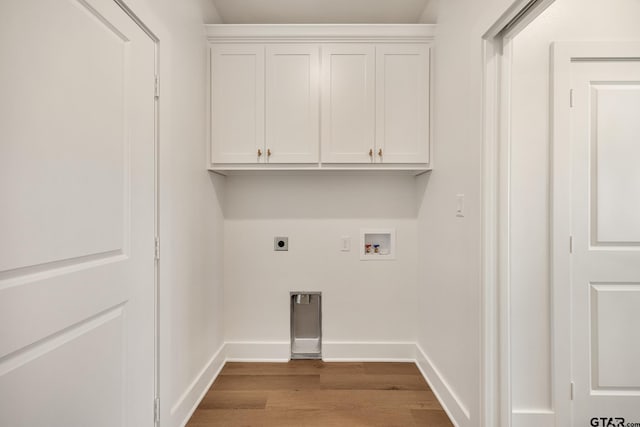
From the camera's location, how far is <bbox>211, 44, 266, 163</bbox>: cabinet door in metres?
2.24

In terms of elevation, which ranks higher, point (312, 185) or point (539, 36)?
point (539, 36)

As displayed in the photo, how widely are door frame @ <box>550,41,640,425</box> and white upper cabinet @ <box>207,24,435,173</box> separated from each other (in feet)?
2.51

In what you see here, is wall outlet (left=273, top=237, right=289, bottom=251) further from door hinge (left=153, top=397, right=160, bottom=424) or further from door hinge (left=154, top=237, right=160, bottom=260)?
door hinge (left=153, top=397, right=160, bottom=424)

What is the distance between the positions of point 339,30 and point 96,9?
155cm

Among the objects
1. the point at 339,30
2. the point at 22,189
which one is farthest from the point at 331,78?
the point at 22,189

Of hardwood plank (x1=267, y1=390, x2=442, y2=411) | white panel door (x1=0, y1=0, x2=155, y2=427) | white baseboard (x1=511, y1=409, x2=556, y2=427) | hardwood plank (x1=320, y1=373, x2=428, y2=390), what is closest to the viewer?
white panel door (x1=0, y1=0, x2=155, y2=427)

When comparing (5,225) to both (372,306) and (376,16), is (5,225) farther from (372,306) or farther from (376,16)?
(376,16)

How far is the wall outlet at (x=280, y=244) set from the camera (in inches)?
104

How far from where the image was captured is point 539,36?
165 centimetres

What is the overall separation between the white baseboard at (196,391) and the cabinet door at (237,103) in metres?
1.43

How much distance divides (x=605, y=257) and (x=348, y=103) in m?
1.76

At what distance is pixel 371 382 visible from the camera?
224 cm

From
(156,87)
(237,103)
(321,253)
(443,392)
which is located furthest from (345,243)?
(156,87)

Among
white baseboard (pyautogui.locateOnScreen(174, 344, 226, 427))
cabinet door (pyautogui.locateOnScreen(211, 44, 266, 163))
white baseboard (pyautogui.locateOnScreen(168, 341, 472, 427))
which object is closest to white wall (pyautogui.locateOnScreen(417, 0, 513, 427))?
white baseboard (pyautogui.locateOnScreen(168, 341, 472, 427))
